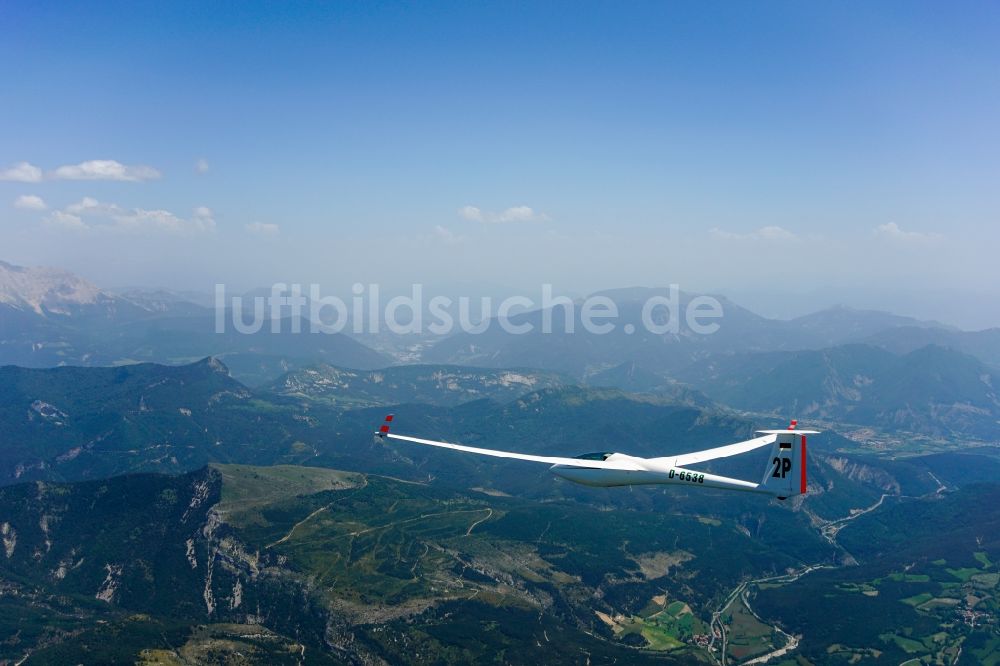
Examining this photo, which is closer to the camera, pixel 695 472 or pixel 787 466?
pixel 787 466

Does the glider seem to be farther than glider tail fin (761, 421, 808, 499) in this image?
Yes

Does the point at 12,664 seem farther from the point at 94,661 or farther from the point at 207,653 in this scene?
the point at 207,653

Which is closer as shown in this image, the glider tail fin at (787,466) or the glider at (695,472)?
the glider tail fin at (787,466)

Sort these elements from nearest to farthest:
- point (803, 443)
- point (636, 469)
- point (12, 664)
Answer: point (803, 443), point (636, 469), point (12, 664)

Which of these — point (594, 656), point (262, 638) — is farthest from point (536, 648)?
point (262, 638)

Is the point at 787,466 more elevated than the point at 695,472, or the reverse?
the point at 787,466
